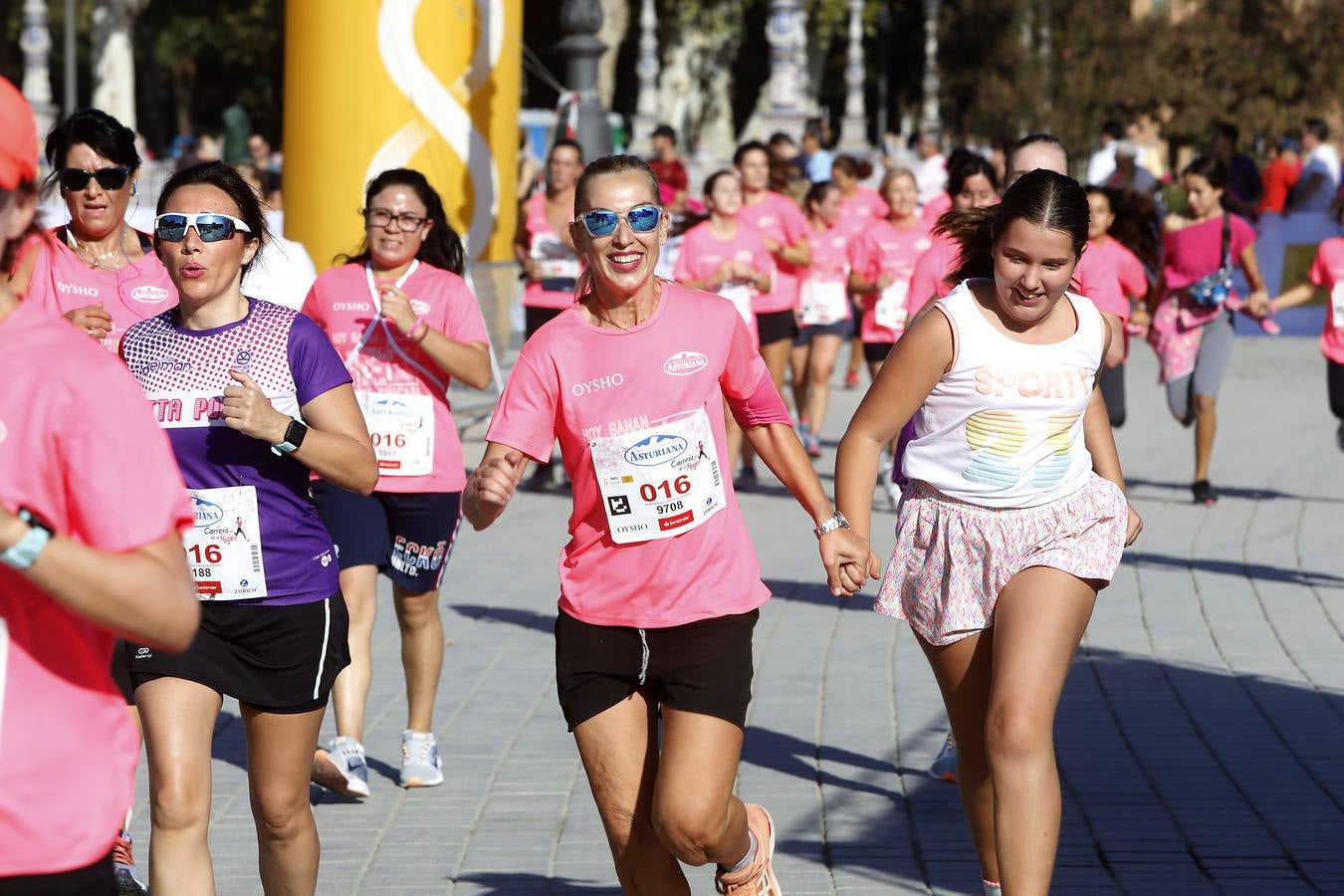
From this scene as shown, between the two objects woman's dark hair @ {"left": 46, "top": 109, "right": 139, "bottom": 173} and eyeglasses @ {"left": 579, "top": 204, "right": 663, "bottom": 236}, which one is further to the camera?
woman's dark hair @ {"left": 46, "top": 109, "right": 139, "bottom": 173}

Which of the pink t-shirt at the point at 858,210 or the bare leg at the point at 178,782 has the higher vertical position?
the pink t-shirt at the point at 858,210

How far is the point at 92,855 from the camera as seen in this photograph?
102 inches

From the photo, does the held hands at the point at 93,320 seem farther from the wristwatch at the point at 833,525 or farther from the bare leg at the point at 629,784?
the wristwatch at the point at 833,525

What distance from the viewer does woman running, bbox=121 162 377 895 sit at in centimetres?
434

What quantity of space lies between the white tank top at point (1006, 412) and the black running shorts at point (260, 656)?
1.45m

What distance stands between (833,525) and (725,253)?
738 centimetres

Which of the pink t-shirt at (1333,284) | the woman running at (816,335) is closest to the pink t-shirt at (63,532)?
the pink t-shirt at (1333,284)

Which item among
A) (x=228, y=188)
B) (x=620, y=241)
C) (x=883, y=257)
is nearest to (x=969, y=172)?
(x=620, y=241)

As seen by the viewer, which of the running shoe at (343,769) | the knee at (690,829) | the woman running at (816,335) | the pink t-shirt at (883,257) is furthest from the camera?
the woman running at (816,335)

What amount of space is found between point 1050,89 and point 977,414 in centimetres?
3801

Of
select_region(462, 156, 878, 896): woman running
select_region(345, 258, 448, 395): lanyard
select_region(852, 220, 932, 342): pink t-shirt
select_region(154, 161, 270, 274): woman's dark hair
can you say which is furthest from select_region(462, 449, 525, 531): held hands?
select_region(852, 220, 932, 342): pink t-shirt

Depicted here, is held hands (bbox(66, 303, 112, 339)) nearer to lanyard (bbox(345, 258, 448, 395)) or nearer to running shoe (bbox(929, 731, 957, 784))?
lanyard (bbox(345, 258, 448, 395))

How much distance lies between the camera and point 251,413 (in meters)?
4.11

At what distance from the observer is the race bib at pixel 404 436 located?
20.5 feet
